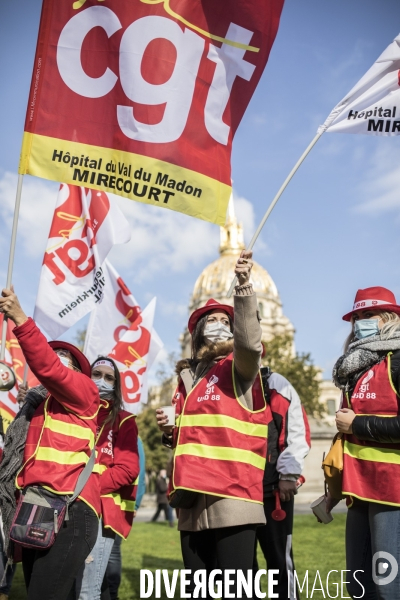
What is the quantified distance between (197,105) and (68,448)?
2638 millimetres

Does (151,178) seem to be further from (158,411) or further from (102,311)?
(102,311)

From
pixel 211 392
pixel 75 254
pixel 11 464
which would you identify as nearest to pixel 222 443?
pixel 211 392

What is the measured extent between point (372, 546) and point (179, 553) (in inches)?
292

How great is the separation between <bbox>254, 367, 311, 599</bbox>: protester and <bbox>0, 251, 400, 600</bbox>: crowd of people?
631mm

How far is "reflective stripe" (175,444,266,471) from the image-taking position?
3238 millimetres

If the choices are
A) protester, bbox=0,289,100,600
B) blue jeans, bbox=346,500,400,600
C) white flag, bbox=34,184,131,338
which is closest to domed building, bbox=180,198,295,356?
white flag, bbox=34,184,131,338

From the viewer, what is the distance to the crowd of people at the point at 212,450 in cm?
314

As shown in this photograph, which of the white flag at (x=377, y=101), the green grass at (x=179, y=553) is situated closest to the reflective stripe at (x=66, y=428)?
the green grass at (x=179, y=553)

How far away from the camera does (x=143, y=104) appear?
4512 mm

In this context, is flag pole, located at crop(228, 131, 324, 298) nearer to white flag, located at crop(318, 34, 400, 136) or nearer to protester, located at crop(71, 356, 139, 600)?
white flag, located at crop(318, 34, 400, 136)

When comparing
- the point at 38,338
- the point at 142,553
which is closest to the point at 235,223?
the point at 142,553

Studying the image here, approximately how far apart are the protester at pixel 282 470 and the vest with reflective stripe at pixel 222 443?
50.2 inches

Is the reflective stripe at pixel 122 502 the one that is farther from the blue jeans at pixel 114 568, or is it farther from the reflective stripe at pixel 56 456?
the blue jeans at pixel 114 568

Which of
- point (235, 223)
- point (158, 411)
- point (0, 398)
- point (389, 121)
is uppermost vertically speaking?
point (235, 223)
